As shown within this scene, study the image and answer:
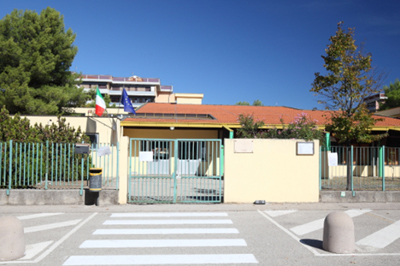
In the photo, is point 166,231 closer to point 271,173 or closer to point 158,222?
point 158,222

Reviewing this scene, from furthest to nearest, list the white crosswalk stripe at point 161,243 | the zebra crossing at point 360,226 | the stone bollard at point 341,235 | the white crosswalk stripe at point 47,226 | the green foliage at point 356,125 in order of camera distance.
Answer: the green foliage at point 356,125 < the white crosswalk stripe at point 47,226 < the zebra crossing at point 360,226 < the white crosswalk stripe at point 161,243 < the stone bollard at point 341,235

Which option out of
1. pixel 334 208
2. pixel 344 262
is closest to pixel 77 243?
pixel 344 262

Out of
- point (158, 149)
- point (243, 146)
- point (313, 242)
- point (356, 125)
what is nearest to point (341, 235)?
point (313, 242)

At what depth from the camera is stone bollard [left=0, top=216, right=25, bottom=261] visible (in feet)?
18.6

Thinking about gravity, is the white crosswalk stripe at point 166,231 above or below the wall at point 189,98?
below

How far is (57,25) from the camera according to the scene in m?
28.7

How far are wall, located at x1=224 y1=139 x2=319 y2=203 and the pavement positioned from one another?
0.43 m

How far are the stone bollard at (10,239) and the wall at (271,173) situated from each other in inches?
261

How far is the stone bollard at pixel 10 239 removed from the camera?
5672 mm

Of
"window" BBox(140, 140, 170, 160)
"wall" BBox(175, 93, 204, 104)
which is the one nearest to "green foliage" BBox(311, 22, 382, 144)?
"window" BBox(140, 140, 170, 160)

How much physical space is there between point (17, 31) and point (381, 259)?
96.4 ft

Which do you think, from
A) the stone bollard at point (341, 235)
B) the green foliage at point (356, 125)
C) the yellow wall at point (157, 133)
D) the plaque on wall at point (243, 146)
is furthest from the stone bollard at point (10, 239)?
the yellow wall at point (157, 133)

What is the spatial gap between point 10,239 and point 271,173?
791 centimetres

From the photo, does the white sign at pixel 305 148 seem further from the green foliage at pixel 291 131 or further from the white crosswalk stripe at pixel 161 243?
the white crosswalk stripe at pixel 161 243
